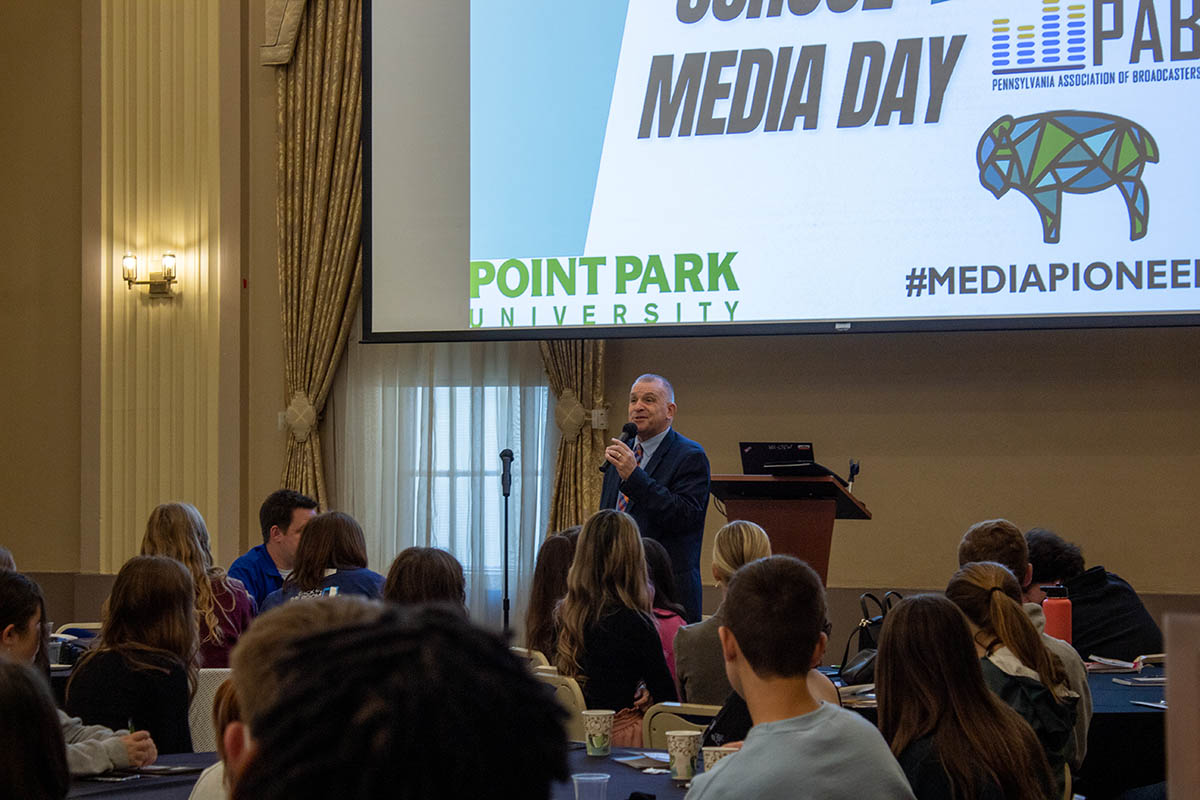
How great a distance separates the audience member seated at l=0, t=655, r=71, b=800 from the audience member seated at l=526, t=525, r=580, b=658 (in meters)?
2.81

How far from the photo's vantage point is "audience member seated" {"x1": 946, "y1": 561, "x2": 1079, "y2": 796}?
288 centimetres

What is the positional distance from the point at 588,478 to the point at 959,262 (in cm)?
228

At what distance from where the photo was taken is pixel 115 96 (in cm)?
784

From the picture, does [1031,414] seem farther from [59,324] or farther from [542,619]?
[59,324]

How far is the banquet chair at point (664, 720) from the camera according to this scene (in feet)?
10.3

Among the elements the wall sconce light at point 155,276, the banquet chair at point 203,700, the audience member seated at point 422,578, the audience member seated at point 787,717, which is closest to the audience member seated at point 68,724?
the banquet chair at point 203,700

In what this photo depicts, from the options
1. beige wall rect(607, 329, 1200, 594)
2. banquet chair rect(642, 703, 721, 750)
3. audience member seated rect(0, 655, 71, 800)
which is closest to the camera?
audience member seated rect(0, 655, 71, 800)

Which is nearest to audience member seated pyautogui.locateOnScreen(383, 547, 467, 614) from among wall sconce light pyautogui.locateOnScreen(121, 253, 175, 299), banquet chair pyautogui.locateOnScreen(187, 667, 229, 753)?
banquet chair pyautogui.locateOnScreen(187, 667, 229, 753)

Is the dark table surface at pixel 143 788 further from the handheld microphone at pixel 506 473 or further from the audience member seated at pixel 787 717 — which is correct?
the handheld microphone at pixel 506 473

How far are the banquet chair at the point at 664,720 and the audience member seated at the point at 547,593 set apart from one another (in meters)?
0.87

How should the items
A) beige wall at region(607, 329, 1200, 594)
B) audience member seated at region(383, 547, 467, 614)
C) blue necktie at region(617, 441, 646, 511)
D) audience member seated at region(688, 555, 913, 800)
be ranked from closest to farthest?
audience member seated at region(688, 555, 913, 800) < audience member seated at region(383, 547, 467, 614) < blue necktie at region(617, 441, 646, 511) < beige wall at region(607, 329, 1200, 594)

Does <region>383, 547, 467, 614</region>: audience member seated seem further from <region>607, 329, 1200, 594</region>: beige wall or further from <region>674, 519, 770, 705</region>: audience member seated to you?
<region>607, 329, 1200, 594</region>: beige wall

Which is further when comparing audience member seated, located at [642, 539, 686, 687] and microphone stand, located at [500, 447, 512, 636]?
microphone stand, located at [500, 447, 512, 636]

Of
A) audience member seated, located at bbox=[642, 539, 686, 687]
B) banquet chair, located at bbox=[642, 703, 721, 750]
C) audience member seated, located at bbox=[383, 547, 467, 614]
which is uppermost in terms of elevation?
audience member seated, located at bbox=[383, 547, 467, 614]
